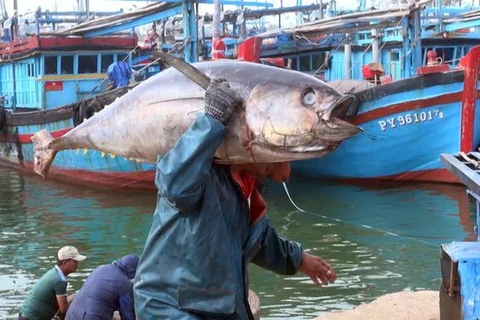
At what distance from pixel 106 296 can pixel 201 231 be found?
301cm

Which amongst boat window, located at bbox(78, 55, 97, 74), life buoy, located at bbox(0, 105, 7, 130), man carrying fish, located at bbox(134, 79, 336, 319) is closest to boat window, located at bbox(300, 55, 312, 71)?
boat window, located at bbox(78, 55, 97, 74)

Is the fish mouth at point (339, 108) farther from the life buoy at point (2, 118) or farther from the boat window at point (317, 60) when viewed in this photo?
the boat window at point (317, 60)

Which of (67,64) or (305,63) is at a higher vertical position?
(67,64)

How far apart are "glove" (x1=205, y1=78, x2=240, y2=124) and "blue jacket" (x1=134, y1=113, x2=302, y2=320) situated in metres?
0.03

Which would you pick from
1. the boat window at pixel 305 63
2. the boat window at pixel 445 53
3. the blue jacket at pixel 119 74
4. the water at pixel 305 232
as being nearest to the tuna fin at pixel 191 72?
the water at pixel 305 232

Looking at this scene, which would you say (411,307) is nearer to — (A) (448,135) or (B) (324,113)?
(B) (324,113)

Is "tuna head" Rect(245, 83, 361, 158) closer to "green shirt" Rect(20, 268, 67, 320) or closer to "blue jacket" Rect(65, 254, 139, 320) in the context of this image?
"blue jacket" Rect(65, 254, 139, 320)

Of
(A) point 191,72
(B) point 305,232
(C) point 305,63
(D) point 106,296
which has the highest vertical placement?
(A) point 191,72

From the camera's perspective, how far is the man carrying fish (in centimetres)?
243

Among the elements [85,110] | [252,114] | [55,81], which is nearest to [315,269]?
[252,114]

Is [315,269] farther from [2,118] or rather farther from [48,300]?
[2,118]

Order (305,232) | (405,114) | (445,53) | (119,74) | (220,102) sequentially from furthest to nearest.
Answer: (445,53) → (119,74) → (405,114) → (305,232) → (220,102)

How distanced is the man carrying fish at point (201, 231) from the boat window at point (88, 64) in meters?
15.9

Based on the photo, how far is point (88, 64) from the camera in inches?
716
